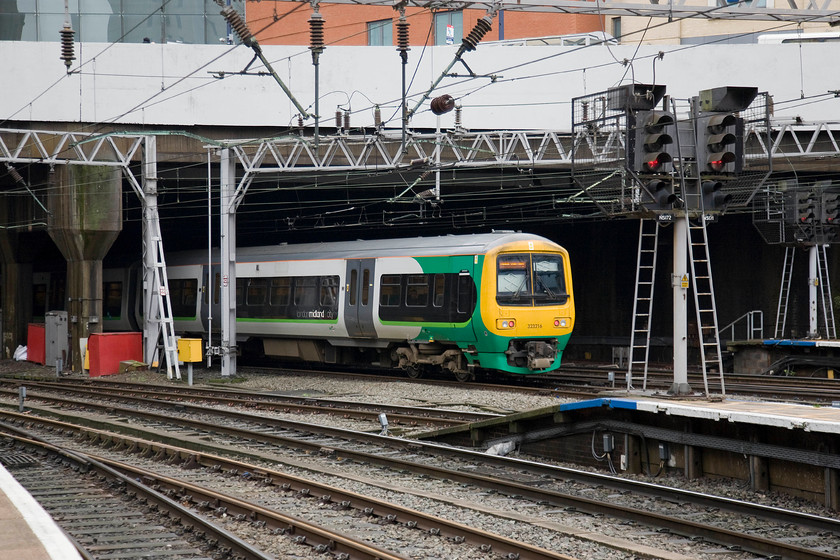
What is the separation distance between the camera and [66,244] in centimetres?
2689

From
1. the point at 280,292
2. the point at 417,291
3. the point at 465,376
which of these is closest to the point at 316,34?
the point at 417,291

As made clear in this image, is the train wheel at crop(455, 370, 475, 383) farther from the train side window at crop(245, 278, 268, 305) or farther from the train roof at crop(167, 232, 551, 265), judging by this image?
the train side window at crop(245, 278, 268, 305)

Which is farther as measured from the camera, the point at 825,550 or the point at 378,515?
the point at 378,515

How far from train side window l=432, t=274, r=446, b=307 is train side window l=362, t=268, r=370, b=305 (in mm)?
2203

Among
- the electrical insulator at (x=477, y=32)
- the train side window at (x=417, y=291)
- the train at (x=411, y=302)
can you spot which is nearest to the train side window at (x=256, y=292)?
the train at (x=411, y=302)

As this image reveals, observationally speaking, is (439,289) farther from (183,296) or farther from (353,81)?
(183,296)

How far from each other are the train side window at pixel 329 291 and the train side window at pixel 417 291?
2.66m

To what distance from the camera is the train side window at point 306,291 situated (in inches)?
966

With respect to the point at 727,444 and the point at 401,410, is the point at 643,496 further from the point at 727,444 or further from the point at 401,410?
the point at 401,410

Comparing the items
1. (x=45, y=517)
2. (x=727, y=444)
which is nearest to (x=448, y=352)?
(x=727, y=444)

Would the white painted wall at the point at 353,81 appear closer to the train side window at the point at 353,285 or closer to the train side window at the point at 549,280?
the train side window at the point at 353,285

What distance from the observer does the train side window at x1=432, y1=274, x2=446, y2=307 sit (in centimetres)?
2114

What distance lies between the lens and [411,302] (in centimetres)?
2178

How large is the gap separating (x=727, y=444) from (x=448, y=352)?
11.2 m
